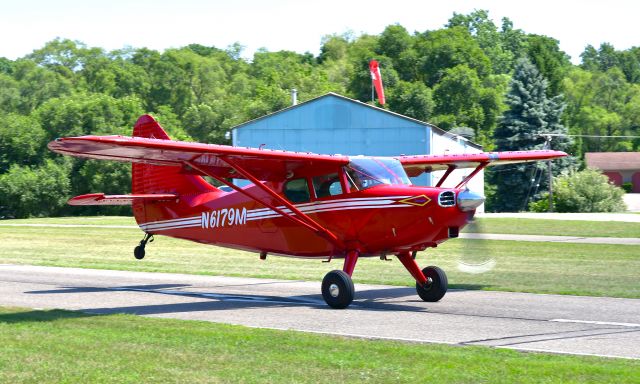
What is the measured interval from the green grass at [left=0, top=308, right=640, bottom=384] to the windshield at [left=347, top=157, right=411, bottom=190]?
4029 millimetres

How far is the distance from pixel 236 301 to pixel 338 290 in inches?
93.1

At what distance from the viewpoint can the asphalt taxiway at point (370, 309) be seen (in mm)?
11844

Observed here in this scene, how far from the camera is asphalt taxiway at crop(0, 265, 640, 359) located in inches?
466

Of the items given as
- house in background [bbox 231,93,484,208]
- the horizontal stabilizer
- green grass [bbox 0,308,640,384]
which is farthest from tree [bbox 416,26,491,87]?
green grass [bbox 0,308,640,384]

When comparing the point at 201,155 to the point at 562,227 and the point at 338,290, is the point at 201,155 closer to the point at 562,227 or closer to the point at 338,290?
the point at 338,290

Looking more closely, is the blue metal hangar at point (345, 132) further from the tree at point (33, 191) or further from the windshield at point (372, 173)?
the windshield at point (372, 173)

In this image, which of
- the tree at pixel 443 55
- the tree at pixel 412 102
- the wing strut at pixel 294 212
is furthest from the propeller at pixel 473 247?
the tree at pixel 443 55

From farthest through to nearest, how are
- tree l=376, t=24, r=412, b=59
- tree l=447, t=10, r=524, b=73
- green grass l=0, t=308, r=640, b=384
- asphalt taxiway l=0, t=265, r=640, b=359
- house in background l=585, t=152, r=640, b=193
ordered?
1. tree l=447, t=10, r=524, b=73
2. house in background l=585, t=152, r=640, b=193
3. tree l=376, t=24, r=412, b=59
4. asphalt taxiway l=0, t=265, r=640, b=359
5. green grass l=0, t=308, r=640, b=384

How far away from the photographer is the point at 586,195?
198 ft

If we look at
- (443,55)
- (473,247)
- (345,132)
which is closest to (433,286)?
(473,247)

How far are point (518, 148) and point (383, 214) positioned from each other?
52989mm

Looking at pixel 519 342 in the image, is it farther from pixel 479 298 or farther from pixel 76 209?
pixel 76 209

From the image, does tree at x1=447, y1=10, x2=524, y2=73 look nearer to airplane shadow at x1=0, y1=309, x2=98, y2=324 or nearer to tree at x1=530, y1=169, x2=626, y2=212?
tree at x1=530, y1=169, x2=626, y2=212

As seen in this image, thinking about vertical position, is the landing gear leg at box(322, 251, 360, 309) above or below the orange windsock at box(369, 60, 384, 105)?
below
